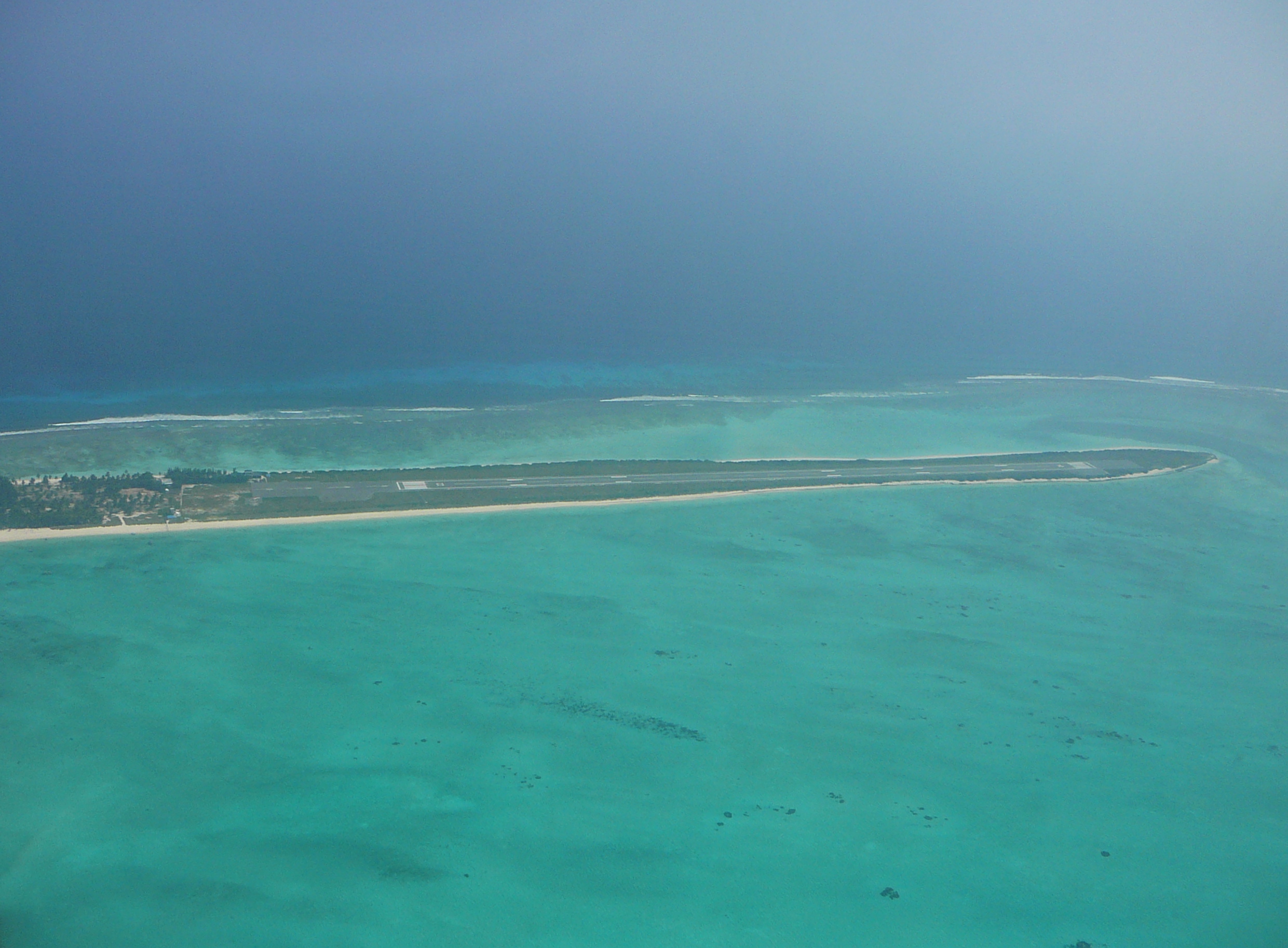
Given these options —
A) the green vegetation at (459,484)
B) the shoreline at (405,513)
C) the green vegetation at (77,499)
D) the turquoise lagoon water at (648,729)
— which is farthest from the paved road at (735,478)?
the green vegetation at (77,499)

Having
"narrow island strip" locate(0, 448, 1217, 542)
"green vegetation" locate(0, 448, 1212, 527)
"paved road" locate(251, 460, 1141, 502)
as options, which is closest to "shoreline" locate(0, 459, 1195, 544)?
"narrow island strip" locate(0, 448, 1217, 542)

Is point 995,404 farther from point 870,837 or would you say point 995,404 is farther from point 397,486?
point 870,837

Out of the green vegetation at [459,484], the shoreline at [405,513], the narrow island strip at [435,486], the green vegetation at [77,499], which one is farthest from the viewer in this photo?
the green vegetation at [459,484]

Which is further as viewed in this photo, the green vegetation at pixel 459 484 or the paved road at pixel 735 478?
the paved road at pixel 735 478

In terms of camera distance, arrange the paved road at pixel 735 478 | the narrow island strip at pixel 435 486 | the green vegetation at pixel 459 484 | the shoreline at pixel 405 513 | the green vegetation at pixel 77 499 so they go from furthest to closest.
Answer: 1. the paved road at pixel 735 478
2. the green vegetation at pixel 459 484
3. the narrow island strip at pixel 435 486
4. the green vegetation at pixel 77 499
5. the shoreline at pixel 405 513

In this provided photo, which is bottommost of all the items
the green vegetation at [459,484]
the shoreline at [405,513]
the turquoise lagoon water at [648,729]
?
the turquoise lagoon water at [648,729]

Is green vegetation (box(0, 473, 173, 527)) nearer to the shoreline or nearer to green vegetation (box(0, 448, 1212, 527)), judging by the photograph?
green vegetation (box(0, 448, 1212, 527))

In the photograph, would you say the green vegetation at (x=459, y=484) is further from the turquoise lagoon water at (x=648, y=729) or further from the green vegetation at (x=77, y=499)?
the turquoise lagoon water at (x=648, y=729)
